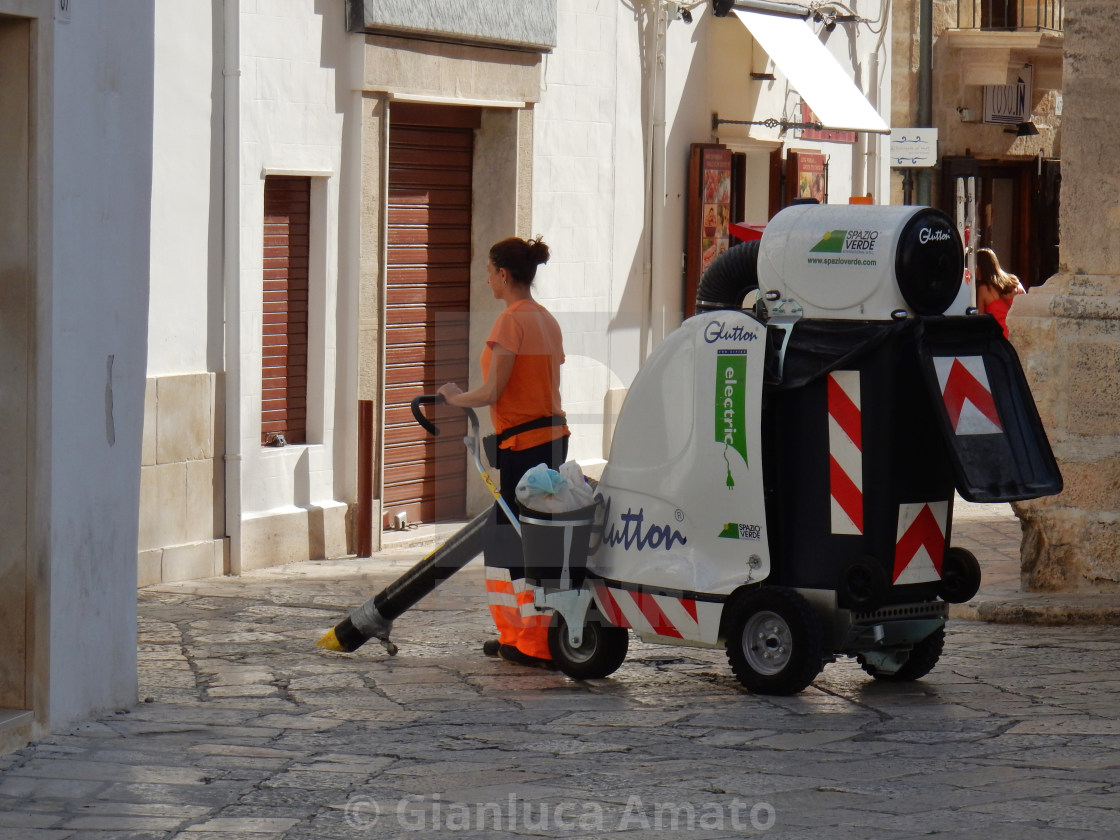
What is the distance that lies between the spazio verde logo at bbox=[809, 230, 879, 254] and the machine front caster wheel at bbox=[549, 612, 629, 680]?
5.52 feet

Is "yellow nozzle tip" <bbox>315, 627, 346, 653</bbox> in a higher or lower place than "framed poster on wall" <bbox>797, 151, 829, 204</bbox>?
lower

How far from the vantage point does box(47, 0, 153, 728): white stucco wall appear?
6539mm

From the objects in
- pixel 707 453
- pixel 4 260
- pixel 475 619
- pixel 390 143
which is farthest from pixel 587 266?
pixel 4 260

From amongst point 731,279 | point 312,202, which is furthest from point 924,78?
point 731,279

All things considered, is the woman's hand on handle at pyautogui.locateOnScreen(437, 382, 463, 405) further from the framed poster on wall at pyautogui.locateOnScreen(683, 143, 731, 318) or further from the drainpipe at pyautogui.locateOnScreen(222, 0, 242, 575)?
the framed poster on wall at pyautogui.locateOnScreen(683, 143, 731, 318)

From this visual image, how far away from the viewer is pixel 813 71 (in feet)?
55.3

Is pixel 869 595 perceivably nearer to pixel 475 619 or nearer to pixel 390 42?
pixel 475 619

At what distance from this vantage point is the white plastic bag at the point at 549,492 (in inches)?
302

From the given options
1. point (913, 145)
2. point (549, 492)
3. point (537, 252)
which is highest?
point (913, 145)

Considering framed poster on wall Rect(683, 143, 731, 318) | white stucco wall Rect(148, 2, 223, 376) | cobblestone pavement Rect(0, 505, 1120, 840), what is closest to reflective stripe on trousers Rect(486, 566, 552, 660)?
cobblestone pavement Rect(0, 505, 1120, 840)

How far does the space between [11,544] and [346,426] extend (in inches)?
208

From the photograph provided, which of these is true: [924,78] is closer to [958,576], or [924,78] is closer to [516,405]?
[516,405]

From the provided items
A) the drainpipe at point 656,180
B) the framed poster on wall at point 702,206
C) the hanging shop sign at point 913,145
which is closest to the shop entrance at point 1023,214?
the hanging shop sign at point 913,145

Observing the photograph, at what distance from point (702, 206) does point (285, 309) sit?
4.95 metres
